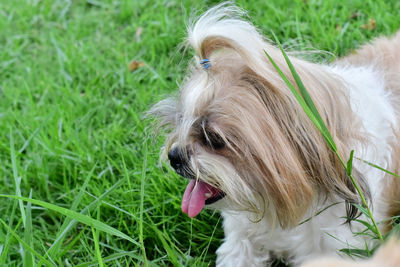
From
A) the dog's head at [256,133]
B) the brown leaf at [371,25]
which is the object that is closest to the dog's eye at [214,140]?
the dog's head at [256,133]

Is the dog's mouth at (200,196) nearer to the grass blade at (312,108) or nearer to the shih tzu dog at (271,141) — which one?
the shih tzu dog at (271,141)

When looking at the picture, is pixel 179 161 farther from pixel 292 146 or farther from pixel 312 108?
pixel 312 108

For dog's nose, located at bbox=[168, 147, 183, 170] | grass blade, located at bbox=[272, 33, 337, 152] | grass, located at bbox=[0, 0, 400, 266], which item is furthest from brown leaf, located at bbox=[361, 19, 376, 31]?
dog's nose, located at bbox=[168, 147, 183, 170]

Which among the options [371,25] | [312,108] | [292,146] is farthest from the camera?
[371,25]

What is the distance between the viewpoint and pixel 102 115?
367cm

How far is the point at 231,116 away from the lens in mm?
1971

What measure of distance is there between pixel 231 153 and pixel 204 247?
37.0 inches

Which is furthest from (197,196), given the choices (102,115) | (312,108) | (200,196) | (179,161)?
(102,115)

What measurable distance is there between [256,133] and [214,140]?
171mm

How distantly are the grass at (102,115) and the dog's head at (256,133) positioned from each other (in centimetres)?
39

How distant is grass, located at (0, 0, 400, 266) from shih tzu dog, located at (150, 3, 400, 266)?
12.7 inches

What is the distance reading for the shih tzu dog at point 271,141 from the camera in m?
1.98

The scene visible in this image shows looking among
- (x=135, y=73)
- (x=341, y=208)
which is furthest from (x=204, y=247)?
(x=135, y=73)

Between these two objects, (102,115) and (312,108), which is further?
(102,115)
